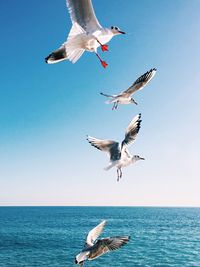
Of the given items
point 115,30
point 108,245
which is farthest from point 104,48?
point 108,245

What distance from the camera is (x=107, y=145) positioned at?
16.4ft

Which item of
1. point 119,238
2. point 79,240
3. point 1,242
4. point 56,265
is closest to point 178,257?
point 56,265

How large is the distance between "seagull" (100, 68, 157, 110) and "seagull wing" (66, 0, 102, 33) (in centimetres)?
79

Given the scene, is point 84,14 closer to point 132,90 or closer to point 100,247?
point 132,90

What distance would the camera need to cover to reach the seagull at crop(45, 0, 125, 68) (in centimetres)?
441

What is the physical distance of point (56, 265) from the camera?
47406 millimetres

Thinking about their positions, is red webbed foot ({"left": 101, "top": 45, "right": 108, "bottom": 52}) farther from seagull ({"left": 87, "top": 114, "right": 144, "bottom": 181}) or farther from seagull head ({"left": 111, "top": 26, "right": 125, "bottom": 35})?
seagull ({"left": 87, "top": 114, "right": 144, "bottom": 181})

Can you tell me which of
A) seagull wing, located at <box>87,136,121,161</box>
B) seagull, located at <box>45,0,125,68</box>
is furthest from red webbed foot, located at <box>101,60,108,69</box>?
seagull wing, located at <box>87,136,121,161</box>

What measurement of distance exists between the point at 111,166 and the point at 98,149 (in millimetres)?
624

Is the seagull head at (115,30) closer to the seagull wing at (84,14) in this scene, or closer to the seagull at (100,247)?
the seagull wing at (84,14)

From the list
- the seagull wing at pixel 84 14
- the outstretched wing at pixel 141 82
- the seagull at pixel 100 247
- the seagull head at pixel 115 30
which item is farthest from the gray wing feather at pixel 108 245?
the seagull wing at pixel 84 14

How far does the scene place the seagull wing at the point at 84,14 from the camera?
478cm

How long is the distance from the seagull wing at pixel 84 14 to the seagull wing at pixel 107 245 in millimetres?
3165

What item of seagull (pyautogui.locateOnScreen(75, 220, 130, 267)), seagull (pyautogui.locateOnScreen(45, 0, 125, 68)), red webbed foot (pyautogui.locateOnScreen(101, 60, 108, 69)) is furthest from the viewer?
seagull (pyautogui.locateOnScreen(75, 220, 130, 267))
